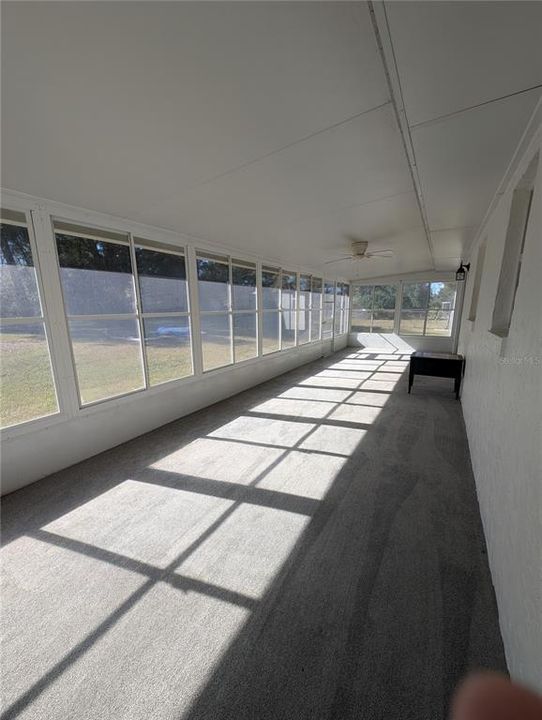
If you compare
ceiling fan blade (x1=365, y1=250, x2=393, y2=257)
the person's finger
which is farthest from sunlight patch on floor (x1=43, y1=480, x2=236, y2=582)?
ceiling fan blade (x1=365, y1=250, x2=393, y2=257)

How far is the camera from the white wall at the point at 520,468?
113 centimetres

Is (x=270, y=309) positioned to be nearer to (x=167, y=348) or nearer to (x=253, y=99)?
(x=167, y=348)

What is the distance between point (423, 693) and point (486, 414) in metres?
1.87

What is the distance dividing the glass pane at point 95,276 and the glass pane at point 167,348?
1.25 ft

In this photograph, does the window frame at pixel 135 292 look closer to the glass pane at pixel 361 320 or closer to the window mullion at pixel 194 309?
the window mullion at pixel 194 309

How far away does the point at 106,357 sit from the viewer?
3291 millimetres

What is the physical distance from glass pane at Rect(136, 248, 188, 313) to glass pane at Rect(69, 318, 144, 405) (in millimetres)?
380

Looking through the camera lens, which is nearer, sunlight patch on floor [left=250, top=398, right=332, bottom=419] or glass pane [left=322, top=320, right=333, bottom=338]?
sunlight patch on floor [left=250, top=398, right=332, bottom=419]

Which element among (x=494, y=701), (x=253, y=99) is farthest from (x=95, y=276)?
(x=494, y=701)

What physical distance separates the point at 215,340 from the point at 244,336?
32.3 inches

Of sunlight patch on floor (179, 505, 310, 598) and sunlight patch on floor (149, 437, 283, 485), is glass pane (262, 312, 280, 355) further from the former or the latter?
sunlight patch on floor (179, 505, 310, 598)

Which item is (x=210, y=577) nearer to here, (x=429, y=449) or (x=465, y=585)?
(x=465, y=585)

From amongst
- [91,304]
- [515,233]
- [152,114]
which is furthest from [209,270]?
[515,233]

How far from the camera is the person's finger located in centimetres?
33
